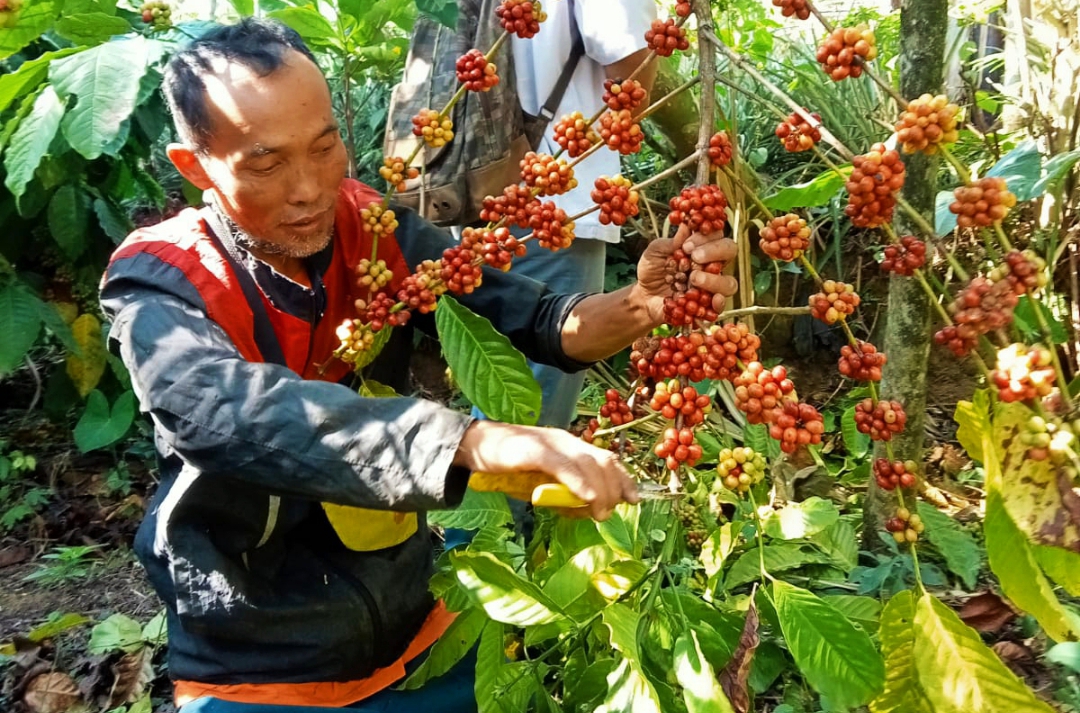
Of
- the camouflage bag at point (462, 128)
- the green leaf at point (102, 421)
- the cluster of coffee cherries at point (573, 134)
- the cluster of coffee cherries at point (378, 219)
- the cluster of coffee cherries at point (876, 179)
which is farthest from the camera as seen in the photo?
the green leaf at point (102, 421)

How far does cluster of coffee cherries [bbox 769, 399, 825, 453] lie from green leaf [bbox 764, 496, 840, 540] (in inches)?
23.7

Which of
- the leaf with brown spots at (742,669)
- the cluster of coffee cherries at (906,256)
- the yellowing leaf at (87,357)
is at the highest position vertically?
the cluster of coffee cherries at (906,256)

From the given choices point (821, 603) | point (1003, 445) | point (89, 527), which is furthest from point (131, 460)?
point (1003, 445)

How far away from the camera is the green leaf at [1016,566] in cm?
87

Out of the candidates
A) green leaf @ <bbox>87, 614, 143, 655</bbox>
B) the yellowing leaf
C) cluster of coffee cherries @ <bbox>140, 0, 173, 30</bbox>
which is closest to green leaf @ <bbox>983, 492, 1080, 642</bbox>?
cluster of coffee cherries @ <bbox>140, 0, 173, 30</bbox>

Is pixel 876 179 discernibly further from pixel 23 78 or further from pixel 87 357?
pixel 87 357

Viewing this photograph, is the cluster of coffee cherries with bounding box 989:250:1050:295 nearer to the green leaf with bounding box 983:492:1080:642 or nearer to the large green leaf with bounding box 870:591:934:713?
the green leaf with bounding box 983:492:1080:642

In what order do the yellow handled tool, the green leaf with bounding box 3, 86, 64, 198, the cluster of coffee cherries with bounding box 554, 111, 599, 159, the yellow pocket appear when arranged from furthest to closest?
the green leaf with bounding box 3, 86, 64, 198, the yellow pocket, the cluster of coffee cherries with bounding box 554, 111, 599, 159, the yellow handled tool

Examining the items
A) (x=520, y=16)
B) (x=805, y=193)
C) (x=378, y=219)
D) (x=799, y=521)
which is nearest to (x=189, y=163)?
(x=378, y=219)

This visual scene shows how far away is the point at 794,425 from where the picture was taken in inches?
31.5

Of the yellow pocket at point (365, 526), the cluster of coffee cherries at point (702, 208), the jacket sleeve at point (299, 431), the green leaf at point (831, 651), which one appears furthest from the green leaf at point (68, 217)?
the green leaf at point (831, 651)

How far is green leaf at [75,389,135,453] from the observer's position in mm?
2400

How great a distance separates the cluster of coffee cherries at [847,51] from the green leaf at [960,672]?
1.88 ft

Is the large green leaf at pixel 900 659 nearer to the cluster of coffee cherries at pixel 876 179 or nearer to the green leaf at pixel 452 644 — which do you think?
the cluster of coffee cherries at pixel 876 179
